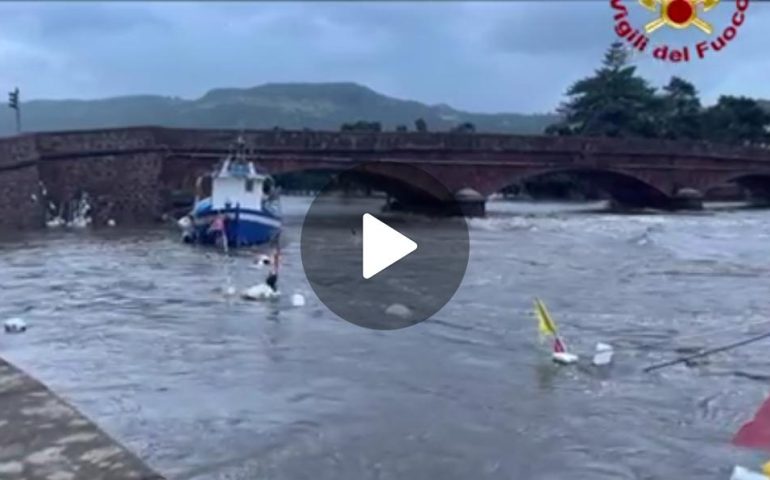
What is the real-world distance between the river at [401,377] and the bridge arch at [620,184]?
34.4 metres

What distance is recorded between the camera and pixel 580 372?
13.7 metres

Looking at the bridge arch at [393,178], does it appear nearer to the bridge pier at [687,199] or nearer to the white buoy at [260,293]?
the bridge pier at [687,199]

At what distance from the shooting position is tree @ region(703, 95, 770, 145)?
3939 inches

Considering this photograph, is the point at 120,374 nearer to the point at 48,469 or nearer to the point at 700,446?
the point at 48,469

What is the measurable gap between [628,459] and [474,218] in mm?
47801

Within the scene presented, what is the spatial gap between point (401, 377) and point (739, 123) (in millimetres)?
95536

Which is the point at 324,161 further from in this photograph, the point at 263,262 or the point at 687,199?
the point at 687,199

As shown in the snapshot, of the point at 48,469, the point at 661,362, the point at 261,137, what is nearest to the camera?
the point at 48,469

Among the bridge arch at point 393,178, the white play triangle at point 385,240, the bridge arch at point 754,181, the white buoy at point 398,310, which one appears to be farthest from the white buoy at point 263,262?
the bridge arch at point 754,181

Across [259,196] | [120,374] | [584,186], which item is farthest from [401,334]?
[584,186]

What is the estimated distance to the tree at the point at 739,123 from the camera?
100062mm

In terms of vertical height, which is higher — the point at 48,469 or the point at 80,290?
the point at 48,469

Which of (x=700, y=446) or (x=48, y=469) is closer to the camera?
(x=48, y=469)
